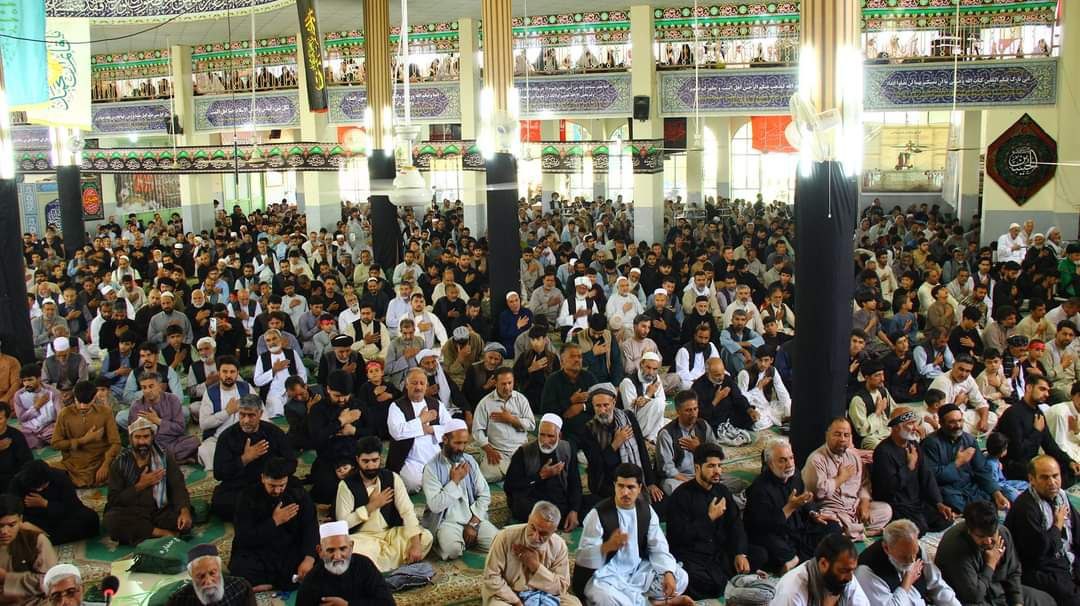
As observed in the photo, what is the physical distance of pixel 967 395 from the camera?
634 cm

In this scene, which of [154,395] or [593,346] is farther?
[593,346]

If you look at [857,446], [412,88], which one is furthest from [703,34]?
[857,446]

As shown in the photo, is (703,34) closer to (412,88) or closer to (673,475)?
(412,88)

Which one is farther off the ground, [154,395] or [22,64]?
[22,64]

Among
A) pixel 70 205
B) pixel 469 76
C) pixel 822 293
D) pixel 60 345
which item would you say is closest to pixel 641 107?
pixel 469 76

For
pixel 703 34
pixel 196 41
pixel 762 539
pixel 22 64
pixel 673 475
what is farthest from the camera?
pixel 196 41

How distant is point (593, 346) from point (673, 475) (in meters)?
1.93

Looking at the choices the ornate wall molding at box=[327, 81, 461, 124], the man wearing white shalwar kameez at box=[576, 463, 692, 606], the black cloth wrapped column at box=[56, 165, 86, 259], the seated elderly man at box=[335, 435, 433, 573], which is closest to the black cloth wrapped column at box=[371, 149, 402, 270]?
the ornate wall molding at box=[327, 81, 461, 124]

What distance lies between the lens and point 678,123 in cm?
1878

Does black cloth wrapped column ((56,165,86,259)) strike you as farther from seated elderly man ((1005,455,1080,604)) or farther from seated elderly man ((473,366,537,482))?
seated elderly man ((1005,455,1080,604))

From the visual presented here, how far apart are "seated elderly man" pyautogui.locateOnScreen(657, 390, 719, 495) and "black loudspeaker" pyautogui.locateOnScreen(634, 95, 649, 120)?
8.63 meters

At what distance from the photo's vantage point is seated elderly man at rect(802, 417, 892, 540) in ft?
16.6

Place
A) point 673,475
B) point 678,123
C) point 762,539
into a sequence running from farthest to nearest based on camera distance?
point 678,123
point 673,475
point 762,539

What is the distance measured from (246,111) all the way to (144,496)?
12550 mm
